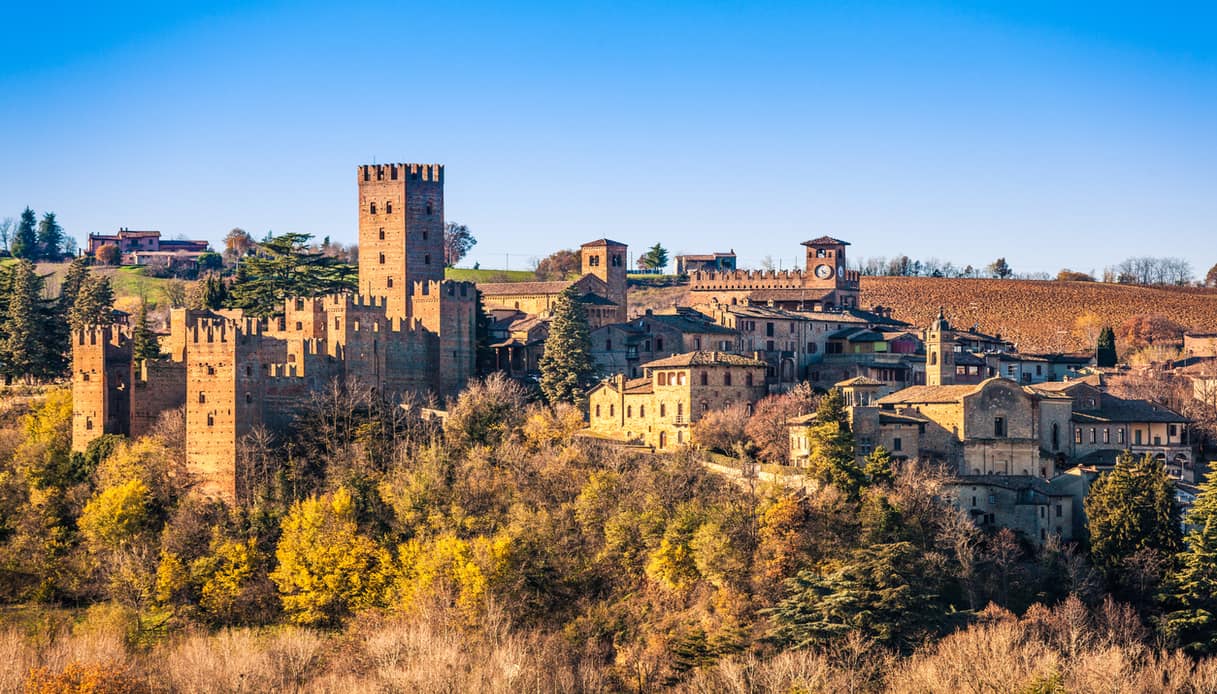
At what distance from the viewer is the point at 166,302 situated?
10900 cm

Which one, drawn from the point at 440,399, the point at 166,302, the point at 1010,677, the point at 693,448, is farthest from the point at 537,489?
the point at 166,302

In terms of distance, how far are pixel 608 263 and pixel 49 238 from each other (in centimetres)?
5616

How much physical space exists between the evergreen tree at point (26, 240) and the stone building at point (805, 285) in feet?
182

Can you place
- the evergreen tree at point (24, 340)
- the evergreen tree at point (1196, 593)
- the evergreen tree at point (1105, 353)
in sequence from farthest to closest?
the evergreen tree at point (1105, 353)
the evergreen tree at point (24, 340)
the evergreen tree at point (1196, 593)

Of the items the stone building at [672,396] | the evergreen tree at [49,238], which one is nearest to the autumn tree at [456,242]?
the evergreen tree at [49,238]

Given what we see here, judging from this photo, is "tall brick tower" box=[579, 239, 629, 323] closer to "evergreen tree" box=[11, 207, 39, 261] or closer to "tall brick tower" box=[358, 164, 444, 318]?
"tall brick tower" box=[358, 164, 444, 318]

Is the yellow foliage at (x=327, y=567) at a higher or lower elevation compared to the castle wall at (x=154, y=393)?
lower

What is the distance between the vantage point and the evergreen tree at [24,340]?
76500mm

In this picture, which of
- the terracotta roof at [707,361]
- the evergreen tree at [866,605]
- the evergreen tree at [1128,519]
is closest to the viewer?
the evergreen tree at [866,605]

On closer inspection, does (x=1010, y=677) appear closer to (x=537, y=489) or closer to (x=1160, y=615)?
(x=1160, y=615)

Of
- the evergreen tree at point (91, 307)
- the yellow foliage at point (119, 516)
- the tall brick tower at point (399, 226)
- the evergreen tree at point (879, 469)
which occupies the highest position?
the tall brick tower at point (399, 226)

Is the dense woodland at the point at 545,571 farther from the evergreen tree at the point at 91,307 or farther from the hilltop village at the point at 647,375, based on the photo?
the evergreen tree at the point at 91,307

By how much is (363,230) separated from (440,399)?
10382mm

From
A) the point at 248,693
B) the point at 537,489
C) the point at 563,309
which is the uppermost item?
the point at 563,309
